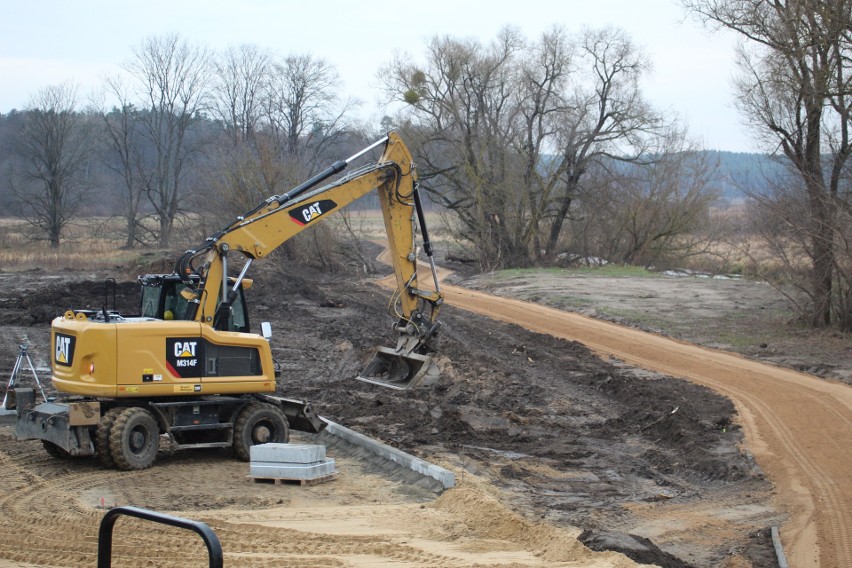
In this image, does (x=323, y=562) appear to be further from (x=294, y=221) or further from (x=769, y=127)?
(x=769, y=127)

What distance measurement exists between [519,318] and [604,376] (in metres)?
9.75

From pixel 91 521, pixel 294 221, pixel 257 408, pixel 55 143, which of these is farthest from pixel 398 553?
pixel 55 143

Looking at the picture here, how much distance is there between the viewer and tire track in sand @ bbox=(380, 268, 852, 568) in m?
10.7

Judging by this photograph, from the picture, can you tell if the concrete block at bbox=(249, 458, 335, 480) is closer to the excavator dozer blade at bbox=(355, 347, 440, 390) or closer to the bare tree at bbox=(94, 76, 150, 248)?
the excavator dozer blade at bbox=(355, 347, 440, 390)

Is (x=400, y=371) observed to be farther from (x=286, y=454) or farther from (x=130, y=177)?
→ (x=130, y=177)

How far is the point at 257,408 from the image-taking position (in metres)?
12.9

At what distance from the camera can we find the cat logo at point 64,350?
11922 millimetres

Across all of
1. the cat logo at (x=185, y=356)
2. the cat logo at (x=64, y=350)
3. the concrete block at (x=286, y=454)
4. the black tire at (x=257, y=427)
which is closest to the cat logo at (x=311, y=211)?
the cat logo at (x=185, y=356)

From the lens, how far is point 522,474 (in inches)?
503

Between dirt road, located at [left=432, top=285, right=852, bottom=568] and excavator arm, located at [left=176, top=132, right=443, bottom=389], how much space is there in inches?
226

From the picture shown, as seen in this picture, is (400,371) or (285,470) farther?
(400,371)

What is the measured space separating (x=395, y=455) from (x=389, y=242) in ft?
15.8

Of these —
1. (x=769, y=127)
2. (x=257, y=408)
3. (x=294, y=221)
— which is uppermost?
(x=769, y=127)

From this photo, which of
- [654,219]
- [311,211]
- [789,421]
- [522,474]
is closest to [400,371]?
[311,211]
